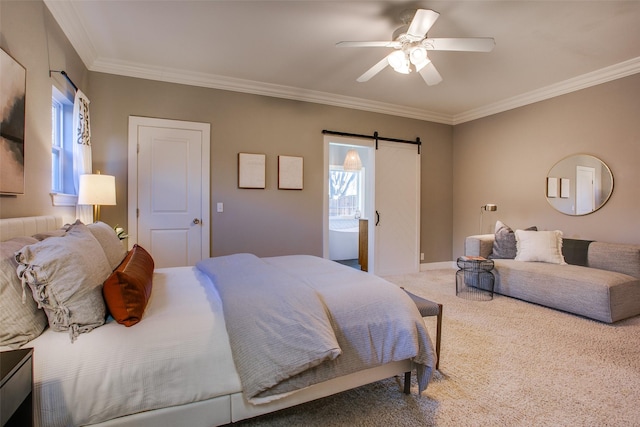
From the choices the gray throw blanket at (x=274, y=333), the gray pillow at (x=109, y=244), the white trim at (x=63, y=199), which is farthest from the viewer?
the white trim at (x=63, y=199)

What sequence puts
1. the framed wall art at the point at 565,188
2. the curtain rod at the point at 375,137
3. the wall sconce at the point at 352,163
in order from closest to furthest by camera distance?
the framed wall art at the point at 565,188, the curtain rod at the point at 375,137, the wall sconce at the point at 352,163

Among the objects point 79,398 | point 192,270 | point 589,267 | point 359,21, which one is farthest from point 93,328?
point 589,267

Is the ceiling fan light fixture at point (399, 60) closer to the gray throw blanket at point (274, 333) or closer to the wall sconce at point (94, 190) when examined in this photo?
the gray throw blanket at point (274, 333)

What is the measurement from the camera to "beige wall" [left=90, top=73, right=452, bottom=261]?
3447 mm

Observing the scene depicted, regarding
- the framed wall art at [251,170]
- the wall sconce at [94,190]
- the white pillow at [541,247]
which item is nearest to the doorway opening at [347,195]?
the framed wall art at [251,170]

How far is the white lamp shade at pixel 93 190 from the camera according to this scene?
Result: 105 inches

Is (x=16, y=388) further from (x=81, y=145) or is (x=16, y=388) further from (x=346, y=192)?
(x=346, y=192)

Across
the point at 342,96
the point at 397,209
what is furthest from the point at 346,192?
the point at 342,96

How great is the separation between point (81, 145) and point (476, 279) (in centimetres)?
476

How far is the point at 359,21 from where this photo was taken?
8.61ft

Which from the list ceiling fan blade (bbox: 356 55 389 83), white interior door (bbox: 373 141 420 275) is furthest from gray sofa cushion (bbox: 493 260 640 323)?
ceiling fan blade (bbox: 356 55 389 83)

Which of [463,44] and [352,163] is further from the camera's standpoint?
[352,163]

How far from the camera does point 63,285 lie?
1.24 metres

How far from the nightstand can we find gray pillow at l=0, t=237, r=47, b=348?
27cm
